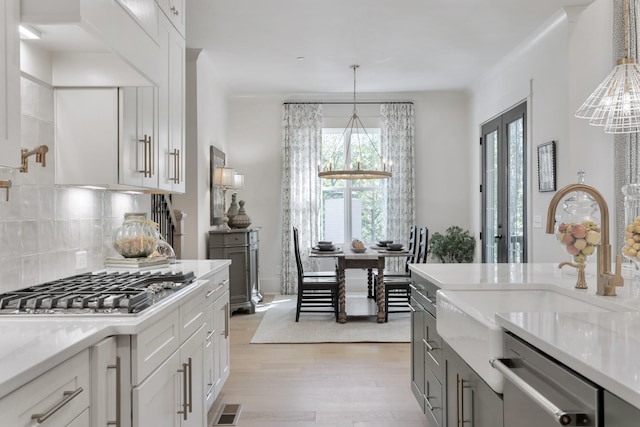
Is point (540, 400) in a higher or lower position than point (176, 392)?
higher

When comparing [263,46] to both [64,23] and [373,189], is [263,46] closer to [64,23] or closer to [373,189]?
[373,189]

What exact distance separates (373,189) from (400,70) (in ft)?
6.33

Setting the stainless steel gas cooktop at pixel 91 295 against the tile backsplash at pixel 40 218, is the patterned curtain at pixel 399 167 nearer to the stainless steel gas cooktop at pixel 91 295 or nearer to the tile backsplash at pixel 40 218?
the tile backsplash at pixel 40 218

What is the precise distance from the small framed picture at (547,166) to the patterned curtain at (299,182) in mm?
3268

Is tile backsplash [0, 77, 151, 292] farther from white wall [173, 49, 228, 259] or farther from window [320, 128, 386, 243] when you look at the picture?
window [320, 128, 386, 243]

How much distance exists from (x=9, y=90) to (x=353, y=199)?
610 cm

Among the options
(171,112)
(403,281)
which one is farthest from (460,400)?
(403,281)

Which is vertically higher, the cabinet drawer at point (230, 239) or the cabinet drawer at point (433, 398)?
the cabinet drawer at point (230, 239)

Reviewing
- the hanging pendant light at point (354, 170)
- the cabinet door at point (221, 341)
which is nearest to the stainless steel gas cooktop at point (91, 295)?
the cabinet door at point (221, 341)

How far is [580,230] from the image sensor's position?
6.33ft

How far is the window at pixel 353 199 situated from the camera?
720 cm

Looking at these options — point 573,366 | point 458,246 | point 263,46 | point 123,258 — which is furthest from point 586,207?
point 458,246

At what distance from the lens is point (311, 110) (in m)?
7.11

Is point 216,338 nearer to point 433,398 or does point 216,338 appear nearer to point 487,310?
point 433,398
